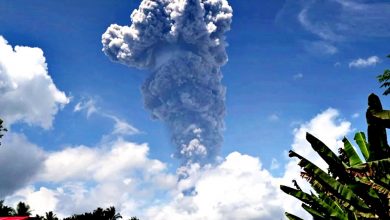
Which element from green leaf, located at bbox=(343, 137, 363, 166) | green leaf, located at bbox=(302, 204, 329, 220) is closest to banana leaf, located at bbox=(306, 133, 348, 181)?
green leaf, located at bbox=(343, 137, 363, 166)

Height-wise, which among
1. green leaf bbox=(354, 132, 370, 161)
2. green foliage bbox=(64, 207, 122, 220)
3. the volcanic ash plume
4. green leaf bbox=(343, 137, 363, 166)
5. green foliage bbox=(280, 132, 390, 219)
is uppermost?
the volcanic ash plume

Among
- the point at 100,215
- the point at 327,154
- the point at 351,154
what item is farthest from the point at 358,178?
the point at 100,215

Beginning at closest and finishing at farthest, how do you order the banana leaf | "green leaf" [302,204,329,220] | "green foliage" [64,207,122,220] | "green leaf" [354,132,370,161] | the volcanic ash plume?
the banana leaf, "green leaf" [302,204,329,220], "green leaf" [354,132,370,161], "green foliage" [64,207,122,220], the volcanic ash plume

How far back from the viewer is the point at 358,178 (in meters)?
7.12

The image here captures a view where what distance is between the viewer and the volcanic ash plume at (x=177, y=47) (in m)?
146

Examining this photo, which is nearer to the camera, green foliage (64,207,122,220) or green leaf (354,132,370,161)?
green leaf (354,132,370,161)

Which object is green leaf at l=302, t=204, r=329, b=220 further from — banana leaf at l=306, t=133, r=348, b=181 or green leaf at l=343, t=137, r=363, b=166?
green leaf at l=343, t=137, r=363, b=166

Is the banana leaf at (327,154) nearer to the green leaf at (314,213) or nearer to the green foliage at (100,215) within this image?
the green leaf at (314,213)

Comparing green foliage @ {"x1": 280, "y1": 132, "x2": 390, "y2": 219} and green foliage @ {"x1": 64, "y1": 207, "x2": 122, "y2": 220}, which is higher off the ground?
green foliage @ {"x1": 64, "y1": 207, "x2": 122, "y2": 220}

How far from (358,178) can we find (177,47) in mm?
170450

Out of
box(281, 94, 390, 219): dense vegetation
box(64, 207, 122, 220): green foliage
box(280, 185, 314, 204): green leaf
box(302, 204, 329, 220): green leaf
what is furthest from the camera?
box(64, 207, 122, 220): green foliage

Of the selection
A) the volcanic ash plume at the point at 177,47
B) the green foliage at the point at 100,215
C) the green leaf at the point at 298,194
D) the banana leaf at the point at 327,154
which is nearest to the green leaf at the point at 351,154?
the banana leaf at the point at 327,154

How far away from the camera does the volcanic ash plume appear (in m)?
146

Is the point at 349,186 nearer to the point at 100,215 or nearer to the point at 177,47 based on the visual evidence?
the point at 100,215
